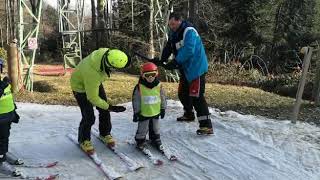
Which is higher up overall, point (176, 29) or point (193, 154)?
point (176, 29)

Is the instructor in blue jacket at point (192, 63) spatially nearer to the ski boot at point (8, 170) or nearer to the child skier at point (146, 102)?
the child skier at point (146, 102)

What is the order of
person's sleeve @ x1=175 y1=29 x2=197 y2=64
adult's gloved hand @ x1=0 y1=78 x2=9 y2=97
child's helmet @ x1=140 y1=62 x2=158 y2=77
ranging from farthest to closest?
person's sleeve @ x1=175 y1=29 x2=197 y2=64 → child's helmet @ x1=140 y1=62 x2=158 y2=77 → adult's gloved hand @ x1=0 y1=78 x2=9 y2=97

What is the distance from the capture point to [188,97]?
6473mm

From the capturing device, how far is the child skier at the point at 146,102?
5.41 metres

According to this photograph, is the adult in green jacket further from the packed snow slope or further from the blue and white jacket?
the blue and white jacket

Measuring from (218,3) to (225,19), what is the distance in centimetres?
104

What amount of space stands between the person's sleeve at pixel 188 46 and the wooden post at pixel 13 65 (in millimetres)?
6329

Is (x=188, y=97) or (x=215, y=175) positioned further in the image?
(x=188, y=97)

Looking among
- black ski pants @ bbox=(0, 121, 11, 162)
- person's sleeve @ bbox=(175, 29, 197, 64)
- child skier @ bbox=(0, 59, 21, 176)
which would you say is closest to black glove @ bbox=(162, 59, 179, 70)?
person's sleeve @ bbox=(175, 29, 197, 64)

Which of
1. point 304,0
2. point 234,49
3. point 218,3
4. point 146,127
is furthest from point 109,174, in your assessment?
point 304,0

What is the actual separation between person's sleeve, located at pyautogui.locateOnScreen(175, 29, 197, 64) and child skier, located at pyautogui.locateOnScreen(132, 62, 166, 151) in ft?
1.91

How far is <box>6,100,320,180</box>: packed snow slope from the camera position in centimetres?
491

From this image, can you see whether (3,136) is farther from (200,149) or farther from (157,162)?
(200,149)

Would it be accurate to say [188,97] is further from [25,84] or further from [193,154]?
[25,84]
